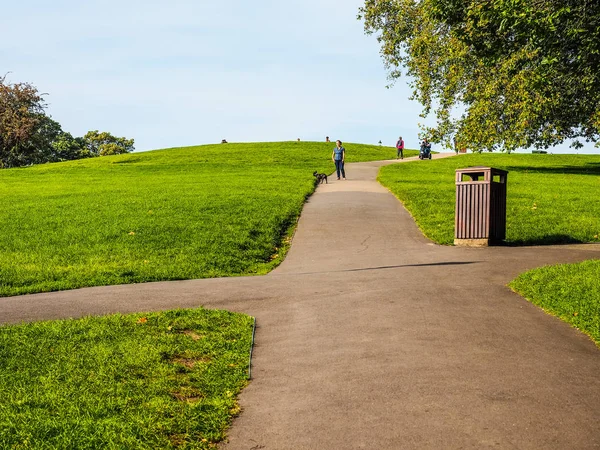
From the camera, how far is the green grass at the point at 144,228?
1356 centimetres

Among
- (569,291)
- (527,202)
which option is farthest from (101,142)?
(569,291)

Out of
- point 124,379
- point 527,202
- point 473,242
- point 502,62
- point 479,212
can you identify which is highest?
point 502,62

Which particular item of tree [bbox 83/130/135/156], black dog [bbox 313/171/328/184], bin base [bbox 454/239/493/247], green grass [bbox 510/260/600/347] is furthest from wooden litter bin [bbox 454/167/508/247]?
tree [bbox 83/130/135/156]

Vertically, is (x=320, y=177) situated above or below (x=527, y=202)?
above

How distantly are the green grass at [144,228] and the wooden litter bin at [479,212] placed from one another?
4.25 m

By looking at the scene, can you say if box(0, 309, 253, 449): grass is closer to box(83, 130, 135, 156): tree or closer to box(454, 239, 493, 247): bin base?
box(454, 239, 493, 247): bin base

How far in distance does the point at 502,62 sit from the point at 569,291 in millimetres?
21095

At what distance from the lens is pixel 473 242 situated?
50.6 feet

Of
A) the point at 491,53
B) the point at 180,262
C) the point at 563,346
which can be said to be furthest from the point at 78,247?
the point at 563,346

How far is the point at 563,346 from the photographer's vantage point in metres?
7.37

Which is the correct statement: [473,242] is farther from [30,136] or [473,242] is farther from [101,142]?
[101,142]

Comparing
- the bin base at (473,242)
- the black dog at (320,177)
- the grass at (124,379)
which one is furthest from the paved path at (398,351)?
the black dog at (320,177)

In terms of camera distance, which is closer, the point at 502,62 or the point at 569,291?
the point at 569,291

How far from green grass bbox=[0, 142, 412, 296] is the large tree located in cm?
692
